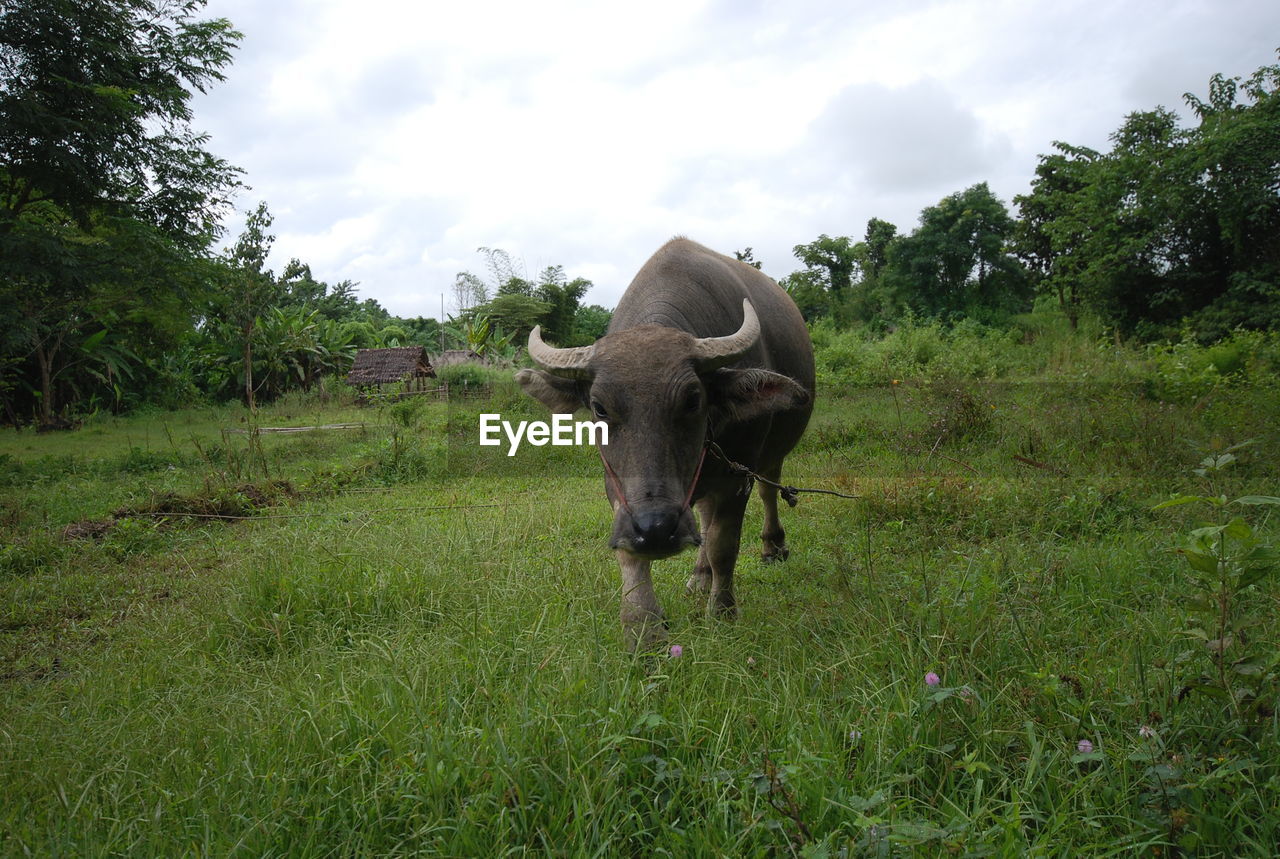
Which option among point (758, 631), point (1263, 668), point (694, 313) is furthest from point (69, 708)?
point (1263, 668)

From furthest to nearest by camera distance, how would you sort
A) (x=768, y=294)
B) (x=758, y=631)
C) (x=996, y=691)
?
(x=768, y=294)
(x=758, y=631)
(x=996, y=691)

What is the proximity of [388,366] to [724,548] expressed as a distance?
788 inches

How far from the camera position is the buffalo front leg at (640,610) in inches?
97.3

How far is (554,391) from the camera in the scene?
295 cm

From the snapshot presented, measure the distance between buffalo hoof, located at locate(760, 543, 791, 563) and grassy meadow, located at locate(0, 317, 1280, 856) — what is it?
127 millimetres

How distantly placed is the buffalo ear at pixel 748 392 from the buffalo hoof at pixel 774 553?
1.61m

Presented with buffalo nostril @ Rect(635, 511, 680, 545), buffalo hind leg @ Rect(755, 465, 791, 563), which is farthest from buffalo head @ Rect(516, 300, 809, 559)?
buffalo hind leg @ Rect(755, 465, 791, 563)

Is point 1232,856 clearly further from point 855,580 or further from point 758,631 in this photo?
point 855,580

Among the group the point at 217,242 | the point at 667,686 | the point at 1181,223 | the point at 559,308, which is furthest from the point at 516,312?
the point at 667,686

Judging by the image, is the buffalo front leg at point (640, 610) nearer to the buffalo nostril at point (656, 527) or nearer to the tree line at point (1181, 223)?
the buffalo nostril at point (656, 527)

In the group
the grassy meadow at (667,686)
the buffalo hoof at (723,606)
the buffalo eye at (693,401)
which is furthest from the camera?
the buffalo hoof at (723,606)

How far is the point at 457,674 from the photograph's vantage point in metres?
2.10

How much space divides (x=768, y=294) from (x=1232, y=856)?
3.59m

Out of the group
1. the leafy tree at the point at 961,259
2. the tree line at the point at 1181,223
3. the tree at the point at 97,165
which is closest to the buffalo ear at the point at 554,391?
the tree at the point at 97,165
